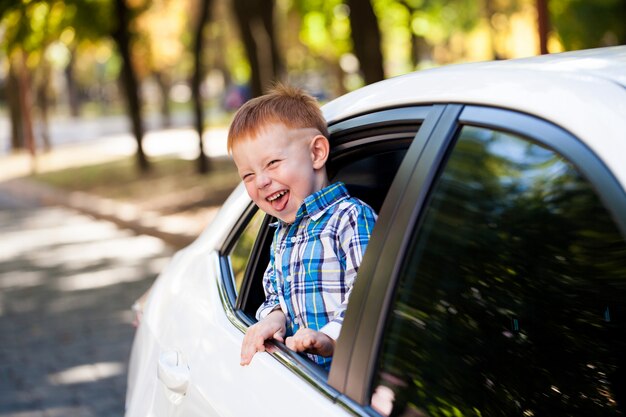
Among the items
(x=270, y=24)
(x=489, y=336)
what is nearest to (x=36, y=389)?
(x=489, y=336)

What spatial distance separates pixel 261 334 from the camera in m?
2.23

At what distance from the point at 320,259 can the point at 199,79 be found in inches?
683

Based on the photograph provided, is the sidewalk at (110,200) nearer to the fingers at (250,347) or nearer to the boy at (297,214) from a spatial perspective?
the boy at (297,214)

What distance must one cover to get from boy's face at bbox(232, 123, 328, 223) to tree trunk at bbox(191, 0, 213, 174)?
16.1 m

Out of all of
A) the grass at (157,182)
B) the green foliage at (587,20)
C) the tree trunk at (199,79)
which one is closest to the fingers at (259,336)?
the grass at (157,182)

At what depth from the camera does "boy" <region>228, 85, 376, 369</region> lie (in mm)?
2291

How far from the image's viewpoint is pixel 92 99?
114062mm

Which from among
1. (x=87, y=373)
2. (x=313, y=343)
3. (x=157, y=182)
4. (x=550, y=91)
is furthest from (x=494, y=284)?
(x=157, y=182)

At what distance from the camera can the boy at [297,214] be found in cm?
229

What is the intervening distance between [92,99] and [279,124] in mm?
115272

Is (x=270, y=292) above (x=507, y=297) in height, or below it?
below

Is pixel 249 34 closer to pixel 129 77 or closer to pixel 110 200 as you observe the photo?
pixel 110 200

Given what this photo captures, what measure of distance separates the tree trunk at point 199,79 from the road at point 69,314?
4.43 m

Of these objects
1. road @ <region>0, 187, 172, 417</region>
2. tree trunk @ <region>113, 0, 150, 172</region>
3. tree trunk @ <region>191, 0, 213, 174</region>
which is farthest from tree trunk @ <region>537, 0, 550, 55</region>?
tree trunk @ <region>113, 0, 150, 172</region>
